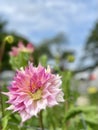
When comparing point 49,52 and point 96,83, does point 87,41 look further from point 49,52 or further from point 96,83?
point 96,83

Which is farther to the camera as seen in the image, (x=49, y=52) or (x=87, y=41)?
(x=49, y=52)

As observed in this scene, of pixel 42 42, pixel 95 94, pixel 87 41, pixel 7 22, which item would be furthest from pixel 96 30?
pixel 95 94

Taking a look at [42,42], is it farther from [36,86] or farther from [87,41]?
[36,86]

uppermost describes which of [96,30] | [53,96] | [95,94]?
[96,30]

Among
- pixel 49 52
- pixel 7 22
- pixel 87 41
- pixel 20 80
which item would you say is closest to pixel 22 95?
pixel 20 80

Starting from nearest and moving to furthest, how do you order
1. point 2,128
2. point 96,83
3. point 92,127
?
1. point 2,128
2. point 92,127
3. point 96,83

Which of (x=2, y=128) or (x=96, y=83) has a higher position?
(x=96, y=83)

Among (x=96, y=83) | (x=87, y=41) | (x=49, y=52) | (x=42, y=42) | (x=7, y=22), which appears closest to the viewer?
(x=96, y=83)
